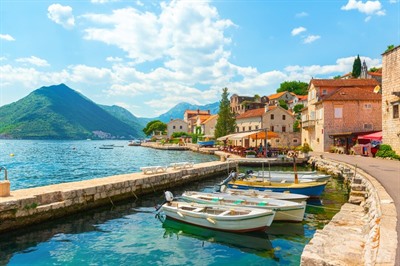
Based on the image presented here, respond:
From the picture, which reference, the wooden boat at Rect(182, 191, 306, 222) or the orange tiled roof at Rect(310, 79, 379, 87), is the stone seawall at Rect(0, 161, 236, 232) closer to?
the wooden boat at Rect(182, 191, 306, 222)

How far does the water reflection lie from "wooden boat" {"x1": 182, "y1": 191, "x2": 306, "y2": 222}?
1421mm

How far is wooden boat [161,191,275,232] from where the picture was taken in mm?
10922

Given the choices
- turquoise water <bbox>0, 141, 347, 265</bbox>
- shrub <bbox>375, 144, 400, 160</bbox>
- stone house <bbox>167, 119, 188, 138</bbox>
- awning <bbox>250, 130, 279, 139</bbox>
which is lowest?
turquoise water <bbox>0, 141, 347, 265</bbox>

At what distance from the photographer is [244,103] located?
92.4m

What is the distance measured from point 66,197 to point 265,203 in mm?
9209

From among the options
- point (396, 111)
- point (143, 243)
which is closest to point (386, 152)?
point (396, 111)

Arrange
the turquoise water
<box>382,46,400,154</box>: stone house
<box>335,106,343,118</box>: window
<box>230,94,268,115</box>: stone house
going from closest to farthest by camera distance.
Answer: the turquoise water < <box>382,46,400,154</box>: stone house < <box>335,106,343,118</box>: window < <box>230,94,268,115</box>: stone house

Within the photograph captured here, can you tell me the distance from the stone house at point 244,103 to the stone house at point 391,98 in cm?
6361

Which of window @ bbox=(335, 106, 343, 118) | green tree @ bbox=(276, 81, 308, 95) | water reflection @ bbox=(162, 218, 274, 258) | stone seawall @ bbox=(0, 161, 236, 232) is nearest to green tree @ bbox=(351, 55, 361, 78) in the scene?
green tree @ bbox=(276, 81, 308, 95)

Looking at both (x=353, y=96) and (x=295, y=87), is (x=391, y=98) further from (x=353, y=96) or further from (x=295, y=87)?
(x=295, y=87)

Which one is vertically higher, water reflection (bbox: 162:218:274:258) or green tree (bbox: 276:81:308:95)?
green tree (bbox: 276:81:308:95)

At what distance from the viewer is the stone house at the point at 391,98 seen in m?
25.8

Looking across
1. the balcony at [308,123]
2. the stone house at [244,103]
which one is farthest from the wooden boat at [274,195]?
the stone house at [244,103]

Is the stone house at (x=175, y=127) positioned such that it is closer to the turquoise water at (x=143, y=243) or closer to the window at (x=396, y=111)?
the window at (x=396, y=111)
